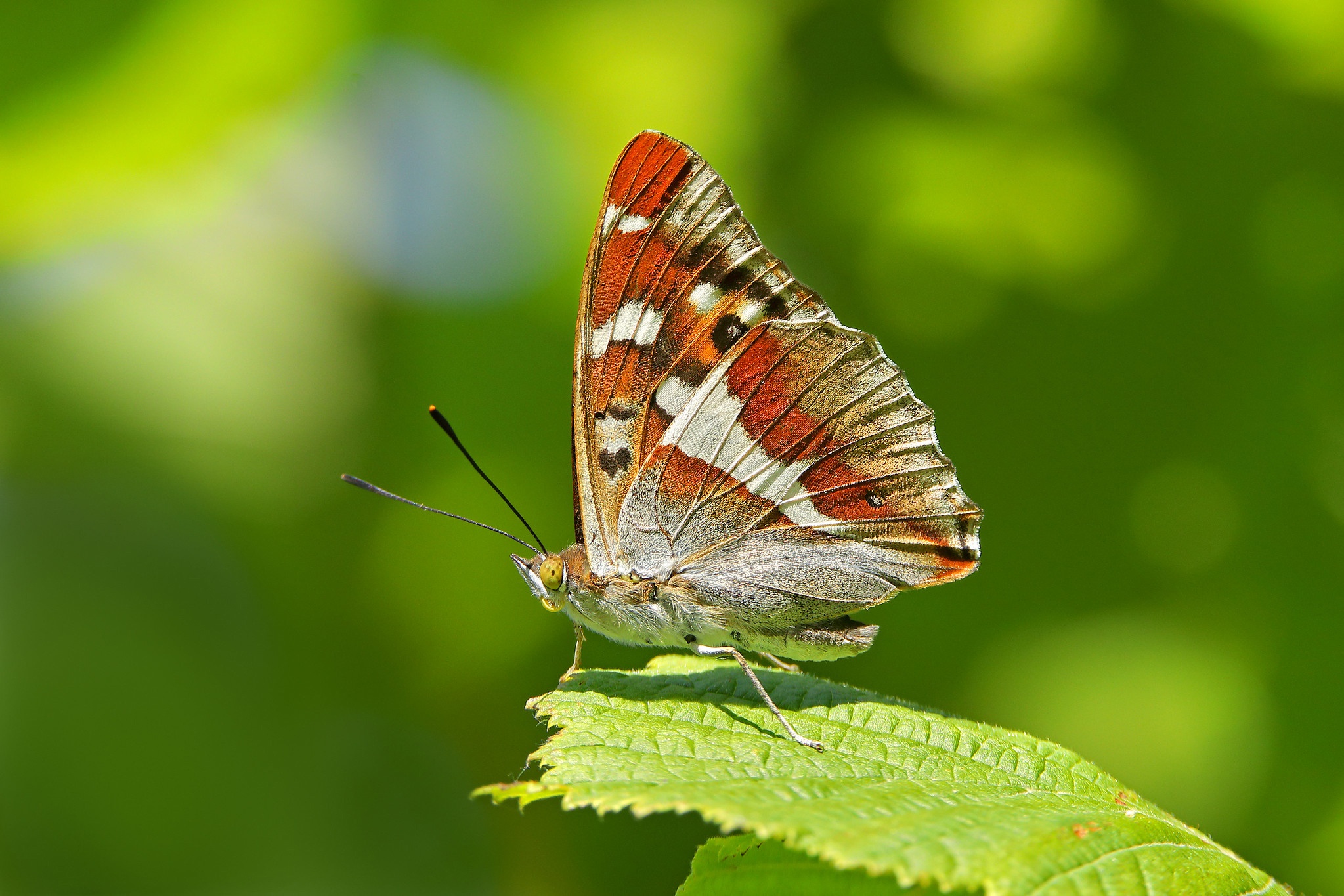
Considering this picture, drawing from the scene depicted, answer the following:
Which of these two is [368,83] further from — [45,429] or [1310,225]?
[1310,225]

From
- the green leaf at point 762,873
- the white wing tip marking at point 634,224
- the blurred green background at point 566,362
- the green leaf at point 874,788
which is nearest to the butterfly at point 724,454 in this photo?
the white wing tip marking at point 634,224

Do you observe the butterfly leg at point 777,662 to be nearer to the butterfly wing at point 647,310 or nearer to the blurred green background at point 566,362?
the butterfly wing at point 647,310

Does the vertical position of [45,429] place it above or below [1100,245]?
above

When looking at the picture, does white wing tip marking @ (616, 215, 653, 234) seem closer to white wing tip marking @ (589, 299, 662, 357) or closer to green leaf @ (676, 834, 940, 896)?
white wing tip marking @ (589, 299, 662, 357)

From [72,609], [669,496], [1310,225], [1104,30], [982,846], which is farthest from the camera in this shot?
[72,609]

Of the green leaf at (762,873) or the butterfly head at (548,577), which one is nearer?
the green leaf at (762,873)

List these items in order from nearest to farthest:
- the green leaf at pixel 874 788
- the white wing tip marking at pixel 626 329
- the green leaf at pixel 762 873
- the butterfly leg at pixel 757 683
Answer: the green leaf at pixel 874 788 < the green leaf at pixel 762 873 < the butterfly leg at pixel 757 683 < the white wing tip marking at pixel 626 329

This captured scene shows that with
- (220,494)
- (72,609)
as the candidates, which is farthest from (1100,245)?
(72,609)

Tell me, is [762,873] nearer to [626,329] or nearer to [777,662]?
[626,329]
